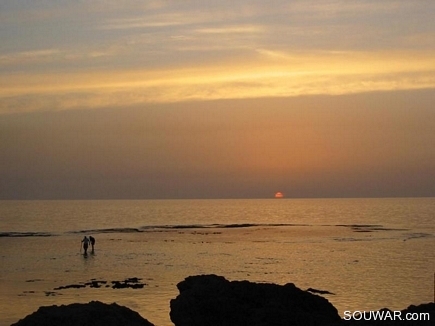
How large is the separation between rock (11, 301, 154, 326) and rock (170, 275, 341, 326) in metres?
1.41

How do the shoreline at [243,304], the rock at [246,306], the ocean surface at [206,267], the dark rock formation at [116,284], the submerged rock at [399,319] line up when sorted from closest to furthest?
the submerged rock at [399,319], the rock at [246,306], the shoreline at [243,304], the ocean surface at [206,267], the dark rock formation at [116,284]

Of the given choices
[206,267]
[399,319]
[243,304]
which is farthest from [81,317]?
→ [206,267]

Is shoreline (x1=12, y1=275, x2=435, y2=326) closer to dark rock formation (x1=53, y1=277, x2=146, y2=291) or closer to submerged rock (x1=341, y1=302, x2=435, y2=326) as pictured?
submerged rock (x1=341, y1=302, x2=435, y2=326)

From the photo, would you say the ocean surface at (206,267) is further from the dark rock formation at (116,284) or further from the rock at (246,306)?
the rock at (246,306)

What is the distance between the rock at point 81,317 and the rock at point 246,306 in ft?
4.63

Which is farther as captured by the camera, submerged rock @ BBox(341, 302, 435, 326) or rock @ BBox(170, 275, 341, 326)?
rock @ BBox(170, 275, 341, 326)

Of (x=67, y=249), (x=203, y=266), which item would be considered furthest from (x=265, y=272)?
(x=67, y=249)

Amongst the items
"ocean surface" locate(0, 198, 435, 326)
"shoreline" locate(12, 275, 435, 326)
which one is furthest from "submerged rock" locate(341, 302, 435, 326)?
"ocean surface" locate(0, 198, 435, 326)

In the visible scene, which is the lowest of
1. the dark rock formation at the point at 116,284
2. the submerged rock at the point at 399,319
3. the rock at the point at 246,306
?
the submerged rock at the point at 399,319

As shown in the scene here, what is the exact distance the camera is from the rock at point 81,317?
445 inches

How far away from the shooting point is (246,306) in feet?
42.7

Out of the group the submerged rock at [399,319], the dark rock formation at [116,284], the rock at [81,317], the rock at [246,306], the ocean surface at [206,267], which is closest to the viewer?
the submerged rock at [399,319]

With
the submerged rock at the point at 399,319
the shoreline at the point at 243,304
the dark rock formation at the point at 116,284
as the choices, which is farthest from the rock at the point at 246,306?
the dark rock formation at the point at 116,284

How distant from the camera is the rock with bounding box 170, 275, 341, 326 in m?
12.5
